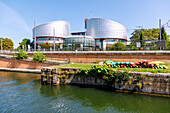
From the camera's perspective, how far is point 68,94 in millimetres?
11656

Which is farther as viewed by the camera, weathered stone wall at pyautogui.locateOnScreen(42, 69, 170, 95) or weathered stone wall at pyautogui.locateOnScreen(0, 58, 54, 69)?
weathered stone wall at pyautogui.locateOnScreen(0, 58, 54, 69)

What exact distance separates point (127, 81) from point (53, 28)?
8268 centimetres

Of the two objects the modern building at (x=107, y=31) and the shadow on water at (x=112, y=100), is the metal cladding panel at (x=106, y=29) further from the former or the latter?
the shadow on water at (x=112, y=100)

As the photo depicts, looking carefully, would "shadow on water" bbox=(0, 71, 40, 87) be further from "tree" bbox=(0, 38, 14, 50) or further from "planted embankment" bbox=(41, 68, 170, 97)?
"tree" bbox=(0, 38, 14, 50)

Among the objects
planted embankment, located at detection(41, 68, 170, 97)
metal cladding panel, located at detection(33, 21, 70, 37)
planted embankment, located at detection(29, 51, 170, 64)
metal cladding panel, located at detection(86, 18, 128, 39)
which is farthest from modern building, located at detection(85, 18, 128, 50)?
planted embankment, located at detection(41, 68, 170, 97)

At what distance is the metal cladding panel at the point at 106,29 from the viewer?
81.4 m

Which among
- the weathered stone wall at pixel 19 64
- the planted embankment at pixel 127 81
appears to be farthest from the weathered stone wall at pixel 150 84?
the weathered stone wall at pixel 19 64

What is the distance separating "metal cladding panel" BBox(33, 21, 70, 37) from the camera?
8414 cm

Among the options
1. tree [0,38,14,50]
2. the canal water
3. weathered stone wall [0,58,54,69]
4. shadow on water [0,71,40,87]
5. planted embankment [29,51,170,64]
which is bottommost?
the canal water

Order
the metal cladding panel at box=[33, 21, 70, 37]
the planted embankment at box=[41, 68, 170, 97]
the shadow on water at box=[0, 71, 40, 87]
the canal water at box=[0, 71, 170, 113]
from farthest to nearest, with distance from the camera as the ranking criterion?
1. the metal cladding panel at box=[33, 21, 70, 37]
2. the shadow on water at box=[0, 71, 40, 87]
3. the planted embankment at box=[41, 68, 170, 97]
4. the canal water at box=[0, 71, 170, 113]

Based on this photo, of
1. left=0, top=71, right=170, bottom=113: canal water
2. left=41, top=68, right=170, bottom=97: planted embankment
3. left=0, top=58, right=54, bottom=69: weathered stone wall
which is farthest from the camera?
left=0, top=58, right=54, bottom=69: weathered stone wall

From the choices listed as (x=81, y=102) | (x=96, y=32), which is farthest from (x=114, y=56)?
(x=96, y=32)

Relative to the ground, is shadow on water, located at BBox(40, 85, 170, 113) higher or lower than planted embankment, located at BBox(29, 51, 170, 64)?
lower

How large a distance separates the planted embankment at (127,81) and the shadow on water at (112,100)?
70cm
